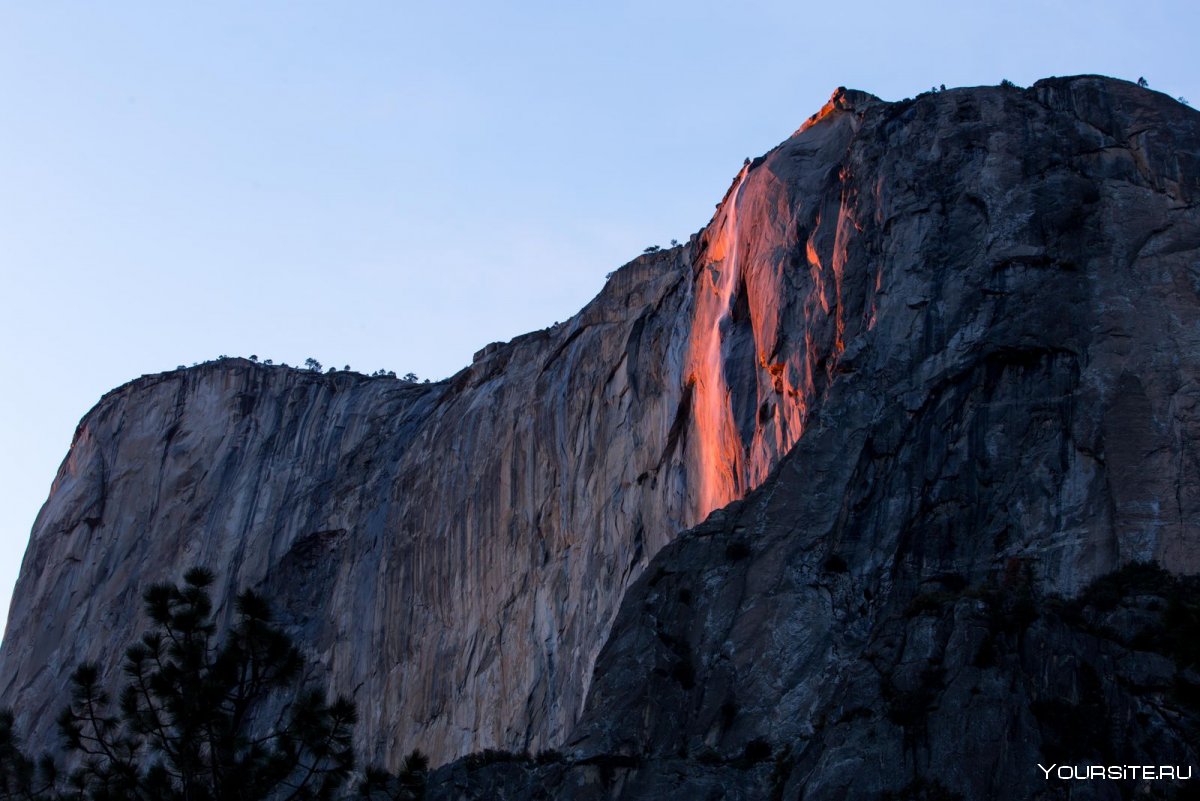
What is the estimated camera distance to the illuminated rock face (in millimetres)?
38750

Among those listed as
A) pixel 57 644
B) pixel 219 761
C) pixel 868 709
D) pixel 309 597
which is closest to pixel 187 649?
pixel 219 761

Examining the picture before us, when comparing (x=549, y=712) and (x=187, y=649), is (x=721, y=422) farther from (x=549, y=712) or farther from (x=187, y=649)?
(x=187, y=649)

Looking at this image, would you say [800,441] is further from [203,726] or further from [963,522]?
[203,726]

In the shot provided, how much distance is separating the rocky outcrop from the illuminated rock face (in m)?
0.08

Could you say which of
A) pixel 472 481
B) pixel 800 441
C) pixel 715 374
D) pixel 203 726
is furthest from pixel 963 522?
pixel 472 481

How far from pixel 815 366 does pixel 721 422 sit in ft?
15.3

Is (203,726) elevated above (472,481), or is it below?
below

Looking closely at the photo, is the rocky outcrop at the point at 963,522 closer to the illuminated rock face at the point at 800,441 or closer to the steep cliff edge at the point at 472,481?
the illuminated rock face at the point at 800,441

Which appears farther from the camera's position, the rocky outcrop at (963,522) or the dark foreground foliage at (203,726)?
the rocky outcrop at (963,522)

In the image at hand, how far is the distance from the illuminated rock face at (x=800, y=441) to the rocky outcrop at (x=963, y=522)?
0.08 m

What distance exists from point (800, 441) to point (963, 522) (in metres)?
4.25

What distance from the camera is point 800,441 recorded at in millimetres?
41656

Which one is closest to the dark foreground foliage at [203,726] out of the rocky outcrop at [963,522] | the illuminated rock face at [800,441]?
the rocky outcrop at [963,522]

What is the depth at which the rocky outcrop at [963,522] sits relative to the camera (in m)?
32.7
